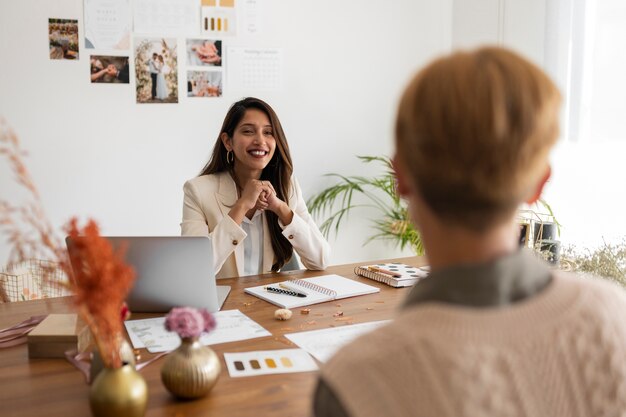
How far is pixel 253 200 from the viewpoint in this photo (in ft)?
8.06

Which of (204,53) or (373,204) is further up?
(204,53)

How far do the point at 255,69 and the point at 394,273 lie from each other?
6.50 feet

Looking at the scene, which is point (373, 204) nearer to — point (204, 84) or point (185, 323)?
point (204, 84)

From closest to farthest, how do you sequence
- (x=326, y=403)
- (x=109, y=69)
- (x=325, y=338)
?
(x=326, y=403), (x=325, y=338), (x=109, y=69)

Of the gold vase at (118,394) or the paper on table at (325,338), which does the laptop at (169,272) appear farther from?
the gold vase at (118,394)

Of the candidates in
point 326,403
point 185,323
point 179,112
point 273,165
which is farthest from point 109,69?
point 326,403

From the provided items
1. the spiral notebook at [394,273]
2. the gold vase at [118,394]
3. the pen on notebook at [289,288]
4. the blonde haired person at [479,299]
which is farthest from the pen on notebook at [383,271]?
the blonde haired person at [479,299]

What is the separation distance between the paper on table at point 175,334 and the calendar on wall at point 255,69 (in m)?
2.21

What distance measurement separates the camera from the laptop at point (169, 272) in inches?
68.6

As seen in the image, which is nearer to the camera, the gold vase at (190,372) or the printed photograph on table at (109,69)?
the gold vase at (190,372)

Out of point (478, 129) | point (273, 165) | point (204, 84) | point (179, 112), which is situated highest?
point (204, 84)

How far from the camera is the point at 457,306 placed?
27.7 inches

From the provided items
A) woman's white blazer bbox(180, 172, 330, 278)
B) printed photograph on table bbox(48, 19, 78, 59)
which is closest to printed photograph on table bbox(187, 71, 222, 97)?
printed photograph on table bbox(48, 19, 78, 59)

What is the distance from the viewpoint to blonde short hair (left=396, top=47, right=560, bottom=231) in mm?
641
